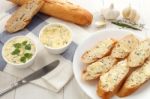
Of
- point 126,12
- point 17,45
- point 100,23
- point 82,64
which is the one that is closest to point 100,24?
point 100,23

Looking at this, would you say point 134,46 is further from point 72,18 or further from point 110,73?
point 72,18

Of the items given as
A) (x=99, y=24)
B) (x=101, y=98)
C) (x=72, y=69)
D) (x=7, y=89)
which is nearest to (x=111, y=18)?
(x=99, y=24)

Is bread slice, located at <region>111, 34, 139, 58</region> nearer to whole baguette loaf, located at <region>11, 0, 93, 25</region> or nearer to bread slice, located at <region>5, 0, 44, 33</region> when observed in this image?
whole baguette loaf, located at <region>11, 0, 93, 25</region>

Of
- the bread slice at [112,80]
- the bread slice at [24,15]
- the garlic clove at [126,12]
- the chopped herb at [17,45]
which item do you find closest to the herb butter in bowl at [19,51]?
the chopped herb at [17,45]

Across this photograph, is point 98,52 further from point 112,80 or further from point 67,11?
point 67,11

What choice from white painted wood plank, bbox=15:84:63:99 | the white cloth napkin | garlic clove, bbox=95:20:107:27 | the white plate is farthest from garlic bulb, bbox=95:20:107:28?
white painted wood plank, bbox=15:84:63:99

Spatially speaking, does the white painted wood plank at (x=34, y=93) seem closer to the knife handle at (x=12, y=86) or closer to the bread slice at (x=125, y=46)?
the knife handle at (x=12, y=86)
